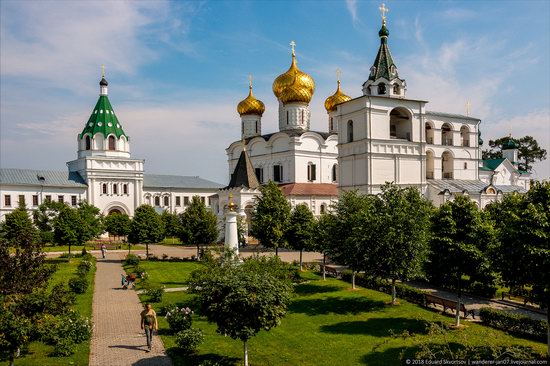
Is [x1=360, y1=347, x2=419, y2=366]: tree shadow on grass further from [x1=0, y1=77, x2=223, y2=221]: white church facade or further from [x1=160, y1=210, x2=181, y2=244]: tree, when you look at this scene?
[x1=0, y1=77, x2=223, y2=221]: white church facade

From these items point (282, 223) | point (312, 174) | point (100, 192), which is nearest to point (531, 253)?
point (282, 223)

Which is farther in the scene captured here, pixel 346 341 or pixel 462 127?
pixel 462 127

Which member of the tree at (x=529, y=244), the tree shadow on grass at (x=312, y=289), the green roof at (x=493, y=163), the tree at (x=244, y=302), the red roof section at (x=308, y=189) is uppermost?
the green roof at (x=493, y=163)

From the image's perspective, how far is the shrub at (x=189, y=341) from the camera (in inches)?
565

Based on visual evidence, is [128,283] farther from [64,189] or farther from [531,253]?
[64,189]

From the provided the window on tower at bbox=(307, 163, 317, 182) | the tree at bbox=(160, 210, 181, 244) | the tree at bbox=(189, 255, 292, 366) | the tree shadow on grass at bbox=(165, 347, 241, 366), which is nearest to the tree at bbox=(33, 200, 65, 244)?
the tree at bbox=(160, 210, 181, 244)

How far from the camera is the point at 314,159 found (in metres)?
52.8

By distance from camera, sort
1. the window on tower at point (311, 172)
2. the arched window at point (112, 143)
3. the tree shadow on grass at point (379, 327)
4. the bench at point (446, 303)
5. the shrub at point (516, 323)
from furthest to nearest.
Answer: the arched window at point (112, 143) → the window on tower at point (311, 172) → the bench at point (446, 303) → the tree shadow on grass at point (379, 327) → the shrub at point (516, 323)

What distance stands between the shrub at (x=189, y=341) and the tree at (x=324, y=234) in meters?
11.9

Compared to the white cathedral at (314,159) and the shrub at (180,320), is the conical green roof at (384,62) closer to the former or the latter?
the white cathedral at (314,159)

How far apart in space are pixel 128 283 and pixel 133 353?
11908 mm

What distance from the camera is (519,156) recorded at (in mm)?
81312

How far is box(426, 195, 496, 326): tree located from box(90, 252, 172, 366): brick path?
1149 centimetres

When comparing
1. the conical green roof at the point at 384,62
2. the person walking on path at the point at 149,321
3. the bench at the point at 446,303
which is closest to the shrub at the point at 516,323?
the bench at the point at 446,303
